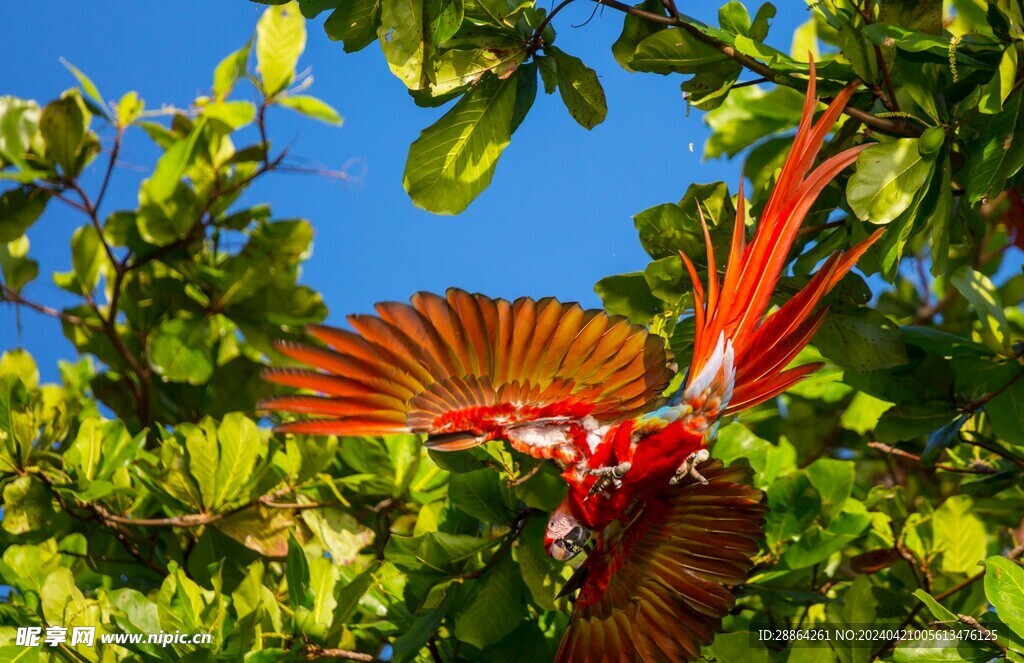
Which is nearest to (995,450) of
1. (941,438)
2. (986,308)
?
(941,438)

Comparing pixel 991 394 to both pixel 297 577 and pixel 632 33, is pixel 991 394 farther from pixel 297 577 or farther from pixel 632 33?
pixel 297 577

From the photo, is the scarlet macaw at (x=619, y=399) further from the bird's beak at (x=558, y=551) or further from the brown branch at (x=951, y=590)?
the brown branch at (x=951, y=590)

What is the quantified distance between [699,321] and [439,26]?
1.94 feet

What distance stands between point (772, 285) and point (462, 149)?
1.98ft

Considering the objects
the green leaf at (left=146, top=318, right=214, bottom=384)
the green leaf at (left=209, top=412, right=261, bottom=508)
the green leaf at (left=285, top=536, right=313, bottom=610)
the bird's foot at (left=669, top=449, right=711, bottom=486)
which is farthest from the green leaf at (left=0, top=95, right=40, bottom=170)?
the bird's foot at (left=669, top=449, right=711, bottom=486)

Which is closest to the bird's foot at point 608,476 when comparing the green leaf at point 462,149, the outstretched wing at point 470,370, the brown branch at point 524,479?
the outstretched wing at point 470,370

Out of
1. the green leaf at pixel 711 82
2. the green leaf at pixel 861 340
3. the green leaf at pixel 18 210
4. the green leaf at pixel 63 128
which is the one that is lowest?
the green leaf at pixel 861 340

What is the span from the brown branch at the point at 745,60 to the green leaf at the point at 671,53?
2 cm

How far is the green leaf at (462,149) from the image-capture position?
1.87m

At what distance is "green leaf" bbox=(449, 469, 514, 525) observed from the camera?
205 cm

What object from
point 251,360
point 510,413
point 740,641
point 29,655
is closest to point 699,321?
point 510,413

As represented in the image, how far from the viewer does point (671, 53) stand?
1909 millimetres

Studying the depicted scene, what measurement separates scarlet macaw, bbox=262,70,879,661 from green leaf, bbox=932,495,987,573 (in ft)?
2.84

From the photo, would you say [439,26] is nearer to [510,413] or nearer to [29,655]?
[510,413]
